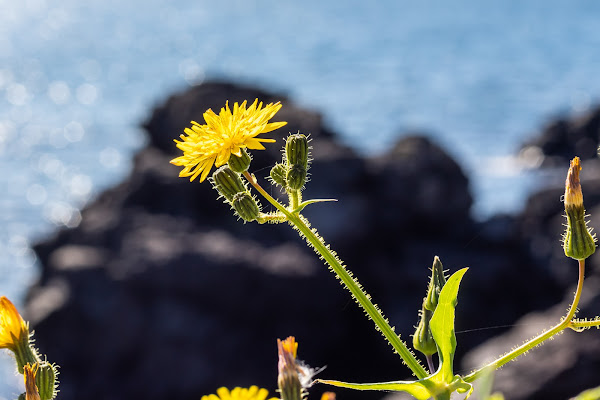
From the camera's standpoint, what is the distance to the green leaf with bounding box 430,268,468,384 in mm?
1626

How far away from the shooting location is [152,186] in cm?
1290

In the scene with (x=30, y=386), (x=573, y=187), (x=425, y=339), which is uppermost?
(x=573, y=187)

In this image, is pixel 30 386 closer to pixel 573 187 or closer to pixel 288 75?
pixel 573 187

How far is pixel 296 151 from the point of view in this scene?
2.10 m

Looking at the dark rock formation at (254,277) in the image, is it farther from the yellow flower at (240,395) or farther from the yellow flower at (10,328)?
the yellow flower at (240,395)

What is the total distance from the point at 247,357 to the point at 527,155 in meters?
11.7

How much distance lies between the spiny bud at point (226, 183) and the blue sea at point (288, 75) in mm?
11345

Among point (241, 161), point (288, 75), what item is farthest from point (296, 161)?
point (288, 75)

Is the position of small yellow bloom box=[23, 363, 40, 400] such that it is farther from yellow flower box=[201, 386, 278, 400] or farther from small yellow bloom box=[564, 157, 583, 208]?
small yellow bloom box=[564, 157, 583, 208]

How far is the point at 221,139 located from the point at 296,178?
0.76 feet

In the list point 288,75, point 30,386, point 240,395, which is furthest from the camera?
point 288,75

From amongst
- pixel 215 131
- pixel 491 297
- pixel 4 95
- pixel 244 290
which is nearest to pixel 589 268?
pixel 491 297

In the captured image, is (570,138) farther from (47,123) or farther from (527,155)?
(47,123)

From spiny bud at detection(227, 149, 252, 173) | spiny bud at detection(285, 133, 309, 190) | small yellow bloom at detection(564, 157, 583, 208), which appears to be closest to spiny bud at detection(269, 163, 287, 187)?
spiny bud at detection(285, 133, 309, 190)
